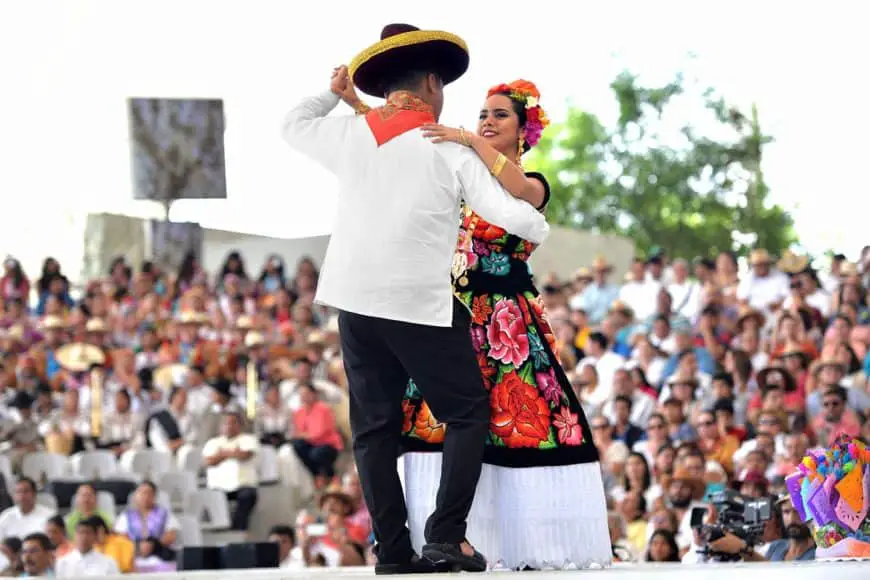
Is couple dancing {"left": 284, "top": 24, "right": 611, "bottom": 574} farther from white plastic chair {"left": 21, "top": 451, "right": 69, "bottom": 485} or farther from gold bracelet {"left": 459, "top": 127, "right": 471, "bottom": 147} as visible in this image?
white plastic chair {"left": 21, "top": 451, "right": 69, "bottom": 485}

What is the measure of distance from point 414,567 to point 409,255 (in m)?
0.75

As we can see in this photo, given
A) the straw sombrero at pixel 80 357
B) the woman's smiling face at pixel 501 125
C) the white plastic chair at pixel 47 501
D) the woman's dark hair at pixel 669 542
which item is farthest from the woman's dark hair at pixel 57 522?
the woman's smiling face at pixel 501 125

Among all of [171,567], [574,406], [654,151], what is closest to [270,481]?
[171,567]

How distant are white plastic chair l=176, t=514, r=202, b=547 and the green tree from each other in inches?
567

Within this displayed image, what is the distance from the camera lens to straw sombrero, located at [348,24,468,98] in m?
3.96

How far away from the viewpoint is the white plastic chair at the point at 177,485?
390 inches

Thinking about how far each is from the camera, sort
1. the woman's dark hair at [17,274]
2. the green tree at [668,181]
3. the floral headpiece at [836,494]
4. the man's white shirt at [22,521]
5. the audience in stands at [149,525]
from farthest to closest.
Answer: the green tree at [668,181] → the woman's dark hair at [17,274] → the man's white shirt at [22,521] → the audience in stands at [149,525] → the floral headpiece at [836,494]

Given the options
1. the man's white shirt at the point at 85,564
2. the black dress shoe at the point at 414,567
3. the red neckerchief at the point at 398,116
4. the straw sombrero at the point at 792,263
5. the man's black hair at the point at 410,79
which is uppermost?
the man's black hair at the point at 410,79

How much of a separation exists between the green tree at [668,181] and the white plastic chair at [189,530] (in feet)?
47.3

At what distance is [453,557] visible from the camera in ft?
12.8

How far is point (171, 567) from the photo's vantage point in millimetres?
8984

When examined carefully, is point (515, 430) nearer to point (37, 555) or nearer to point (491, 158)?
point (491, 158)

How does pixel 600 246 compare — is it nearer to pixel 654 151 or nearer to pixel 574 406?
pixel 654 151

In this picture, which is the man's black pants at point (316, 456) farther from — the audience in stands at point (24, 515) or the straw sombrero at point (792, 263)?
the straw sombrero at point (792, 263)
